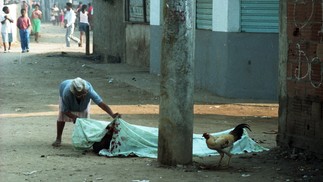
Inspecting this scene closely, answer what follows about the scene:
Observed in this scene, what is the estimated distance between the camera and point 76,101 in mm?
10578

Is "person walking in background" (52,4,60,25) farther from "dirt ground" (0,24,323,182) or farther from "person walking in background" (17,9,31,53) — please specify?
"dirt ground" (0,24,323,182)

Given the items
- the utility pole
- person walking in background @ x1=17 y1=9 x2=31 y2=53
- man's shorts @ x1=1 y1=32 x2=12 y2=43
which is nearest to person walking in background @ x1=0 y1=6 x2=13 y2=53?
man's shorts @ x1=1 y1=32 x2=12 y2=43

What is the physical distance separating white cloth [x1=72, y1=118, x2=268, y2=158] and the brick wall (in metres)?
0.56

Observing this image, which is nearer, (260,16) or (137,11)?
(260,16)

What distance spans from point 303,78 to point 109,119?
441cm

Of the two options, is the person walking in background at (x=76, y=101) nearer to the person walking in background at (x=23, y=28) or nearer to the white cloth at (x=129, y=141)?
the white cloth at (x=129, y=141)

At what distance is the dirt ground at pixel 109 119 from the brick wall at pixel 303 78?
24 centimetres

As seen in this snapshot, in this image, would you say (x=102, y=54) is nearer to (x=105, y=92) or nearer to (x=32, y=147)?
(x=105, y=92)

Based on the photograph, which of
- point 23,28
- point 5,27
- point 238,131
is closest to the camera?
point 238,131

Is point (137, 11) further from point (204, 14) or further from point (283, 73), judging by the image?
point (283, 73)

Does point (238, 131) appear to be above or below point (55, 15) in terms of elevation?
above

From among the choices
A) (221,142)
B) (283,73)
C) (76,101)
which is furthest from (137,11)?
(221,142)

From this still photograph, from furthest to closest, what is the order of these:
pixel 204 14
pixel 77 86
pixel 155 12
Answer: pixel 155 12, pixel 204 14, pixel 77 86

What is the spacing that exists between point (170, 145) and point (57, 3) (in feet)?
196
